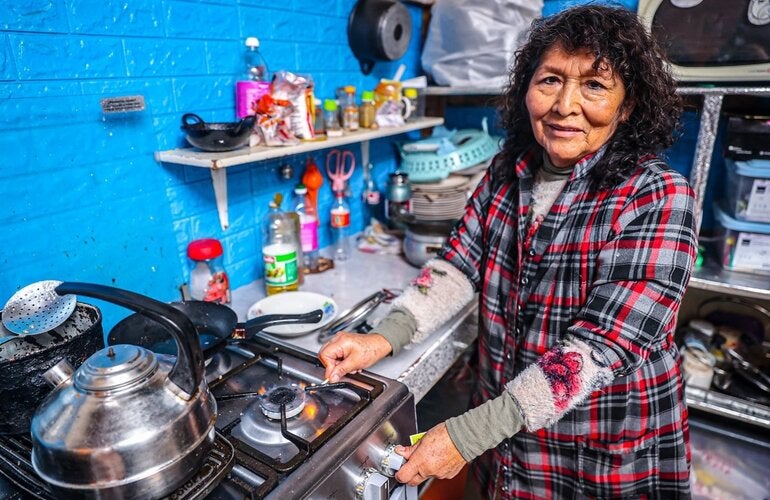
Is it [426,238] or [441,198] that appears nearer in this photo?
[426,238]

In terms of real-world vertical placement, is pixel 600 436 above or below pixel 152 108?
below

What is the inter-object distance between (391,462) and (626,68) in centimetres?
86

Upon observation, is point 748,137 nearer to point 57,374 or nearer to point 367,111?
point 367,111

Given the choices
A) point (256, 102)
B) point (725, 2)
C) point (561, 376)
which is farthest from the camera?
point (725, 2)

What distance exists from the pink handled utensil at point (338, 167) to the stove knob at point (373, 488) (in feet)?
3.98

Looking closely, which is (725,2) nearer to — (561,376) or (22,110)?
(561,376)

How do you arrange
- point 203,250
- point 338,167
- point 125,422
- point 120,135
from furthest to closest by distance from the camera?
point 338,167
point 203,250
point 120,135
point 125,422

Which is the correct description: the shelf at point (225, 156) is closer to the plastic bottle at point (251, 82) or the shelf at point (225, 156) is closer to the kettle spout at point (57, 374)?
the plastic bottle at point (251, 82)

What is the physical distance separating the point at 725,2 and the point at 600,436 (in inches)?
54.8

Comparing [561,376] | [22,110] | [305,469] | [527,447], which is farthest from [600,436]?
[22,110]

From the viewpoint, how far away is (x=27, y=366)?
0.79 m

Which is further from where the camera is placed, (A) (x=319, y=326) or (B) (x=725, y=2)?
(B) (x=725, y=2)

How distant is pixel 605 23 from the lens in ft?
3.08

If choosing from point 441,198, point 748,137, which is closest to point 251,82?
point 441,198
